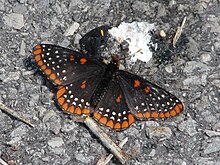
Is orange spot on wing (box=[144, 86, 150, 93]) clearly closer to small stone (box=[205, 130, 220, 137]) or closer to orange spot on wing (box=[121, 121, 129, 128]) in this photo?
orange spot on wing (box=[121, 121, 129, 128])

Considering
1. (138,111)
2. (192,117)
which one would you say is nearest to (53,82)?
(138,111)

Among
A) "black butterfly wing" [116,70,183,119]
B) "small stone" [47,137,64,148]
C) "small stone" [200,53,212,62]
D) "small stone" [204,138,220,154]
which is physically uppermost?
"small stone" [200,53,212,62]

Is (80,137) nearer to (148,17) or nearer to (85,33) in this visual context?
(85,33)

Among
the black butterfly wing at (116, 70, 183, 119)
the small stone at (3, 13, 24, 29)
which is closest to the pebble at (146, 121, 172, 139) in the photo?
the black butterfly wing at (116, 70, 183, 119)

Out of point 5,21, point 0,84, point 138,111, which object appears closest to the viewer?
point 138,111

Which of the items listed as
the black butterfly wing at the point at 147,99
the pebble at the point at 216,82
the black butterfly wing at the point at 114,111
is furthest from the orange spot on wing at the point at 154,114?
the pebble at the point at 216,82

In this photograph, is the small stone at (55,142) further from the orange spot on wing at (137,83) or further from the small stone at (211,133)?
the small stone at (211,133)

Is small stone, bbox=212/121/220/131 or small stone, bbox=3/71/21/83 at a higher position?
small stone, bbox=3/71/21/83
